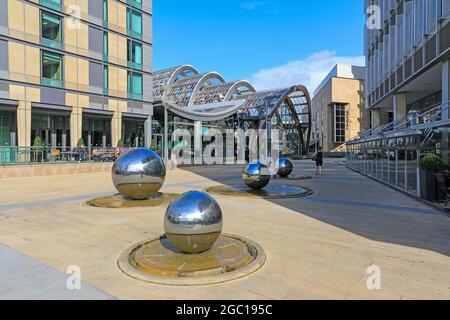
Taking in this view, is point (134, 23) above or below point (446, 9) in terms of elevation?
above

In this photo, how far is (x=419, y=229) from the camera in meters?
7.37

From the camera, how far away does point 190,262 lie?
510 cm

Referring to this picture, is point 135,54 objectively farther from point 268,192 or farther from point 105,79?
point 268,192

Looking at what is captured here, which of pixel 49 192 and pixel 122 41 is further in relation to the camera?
pixel 122 41

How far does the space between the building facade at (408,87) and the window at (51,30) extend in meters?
26.5

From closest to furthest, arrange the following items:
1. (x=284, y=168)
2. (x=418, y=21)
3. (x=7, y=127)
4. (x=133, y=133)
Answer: (x=284, y=168)
(x=418, y=21)
(x=7, y=127)
(x=133, y=133)

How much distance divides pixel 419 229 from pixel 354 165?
21444mm

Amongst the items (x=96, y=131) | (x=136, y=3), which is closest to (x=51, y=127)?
(x=96, y=131)

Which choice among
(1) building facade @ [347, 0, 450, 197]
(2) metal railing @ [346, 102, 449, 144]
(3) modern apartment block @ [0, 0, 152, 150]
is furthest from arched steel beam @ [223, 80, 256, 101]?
(2) metal railing @ [346, 102, 449, 144]

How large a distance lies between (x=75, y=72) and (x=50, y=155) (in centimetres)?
1185

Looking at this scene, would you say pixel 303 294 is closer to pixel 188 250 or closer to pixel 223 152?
pixel 188 250
